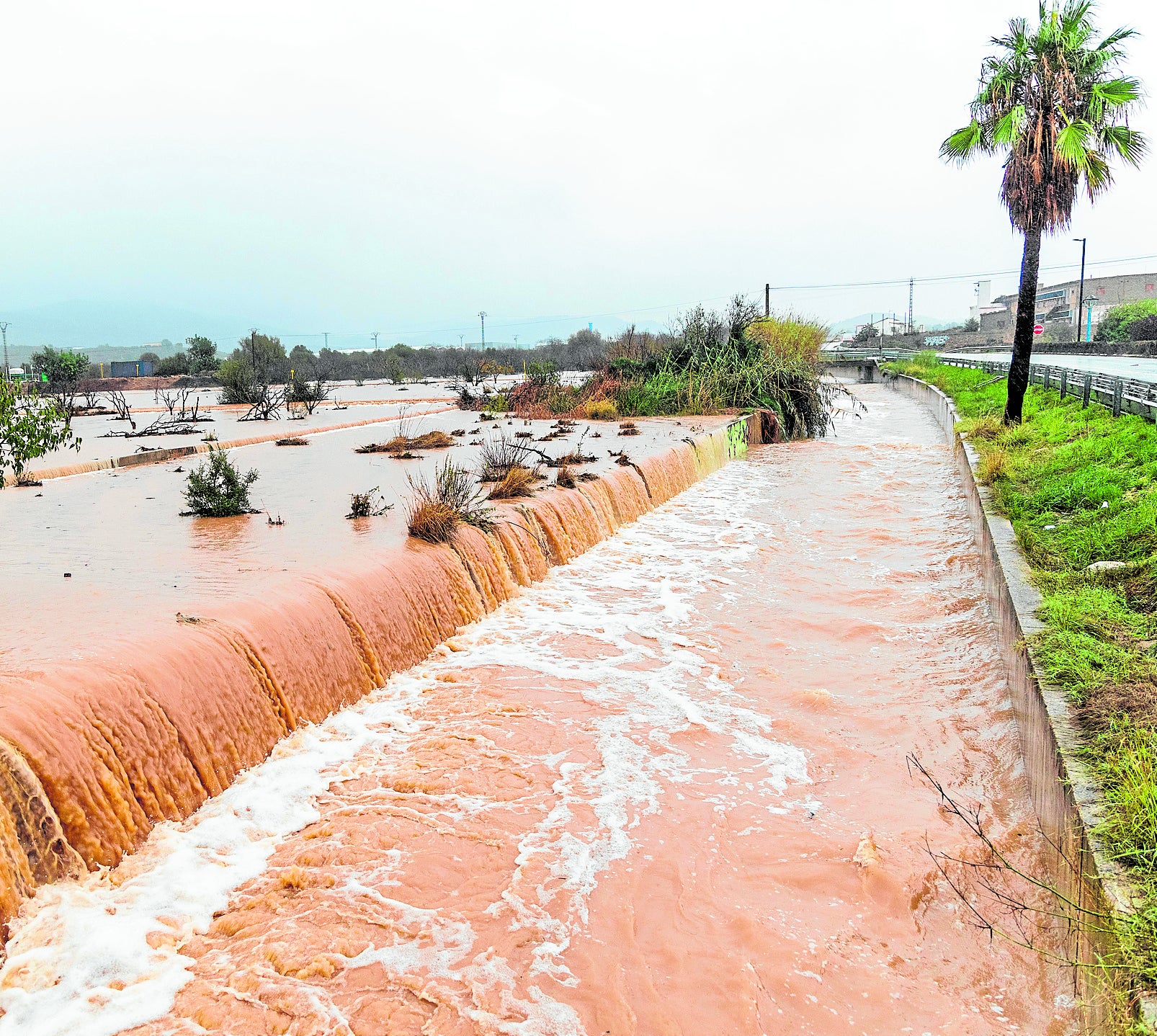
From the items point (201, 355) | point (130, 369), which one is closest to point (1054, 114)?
point (201, 355)

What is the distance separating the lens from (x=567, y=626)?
748 centimetres

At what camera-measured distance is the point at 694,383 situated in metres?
21.6

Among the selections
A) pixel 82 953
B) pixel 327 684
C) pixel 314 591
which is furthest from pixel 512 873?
pixel 314 591

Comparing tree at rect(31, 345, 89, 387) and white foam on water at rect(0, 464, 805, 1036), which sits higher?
tree at rect(31, 345, 89, 387)

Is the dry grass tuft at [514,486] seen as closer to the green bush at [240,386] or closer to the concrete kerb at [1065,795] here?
the concrete kerb at [1065,795]

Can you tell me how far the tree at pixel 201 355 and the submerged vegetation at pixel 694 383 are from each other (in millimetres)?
30315

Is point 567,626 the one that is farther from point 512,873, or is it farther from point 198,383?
point 198,383

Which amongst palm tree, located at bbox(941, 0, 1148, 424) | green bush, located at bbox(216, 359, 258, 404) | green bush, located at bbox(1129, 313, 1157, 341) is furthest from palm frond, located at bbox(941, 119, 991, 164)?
green bush, located at bbox(1129, 313, 1157, 341)

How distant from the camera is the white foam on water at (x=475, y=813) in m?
3.19

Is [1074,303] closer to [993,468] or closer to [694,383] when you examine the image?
[694,383]

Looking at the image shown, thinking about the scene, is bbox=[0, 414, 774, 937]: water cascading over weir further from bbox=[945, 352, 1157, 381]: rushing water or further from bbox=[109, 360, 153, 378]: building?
bbox=[109, 360, 153, 378]: building

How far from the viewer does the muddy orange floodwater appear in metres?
3.18

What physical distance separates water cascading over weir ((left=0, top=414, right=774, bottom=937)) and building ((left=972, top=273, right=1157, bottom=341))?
66597 mm

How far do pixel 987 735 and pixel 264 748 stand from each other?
13.9 feet
